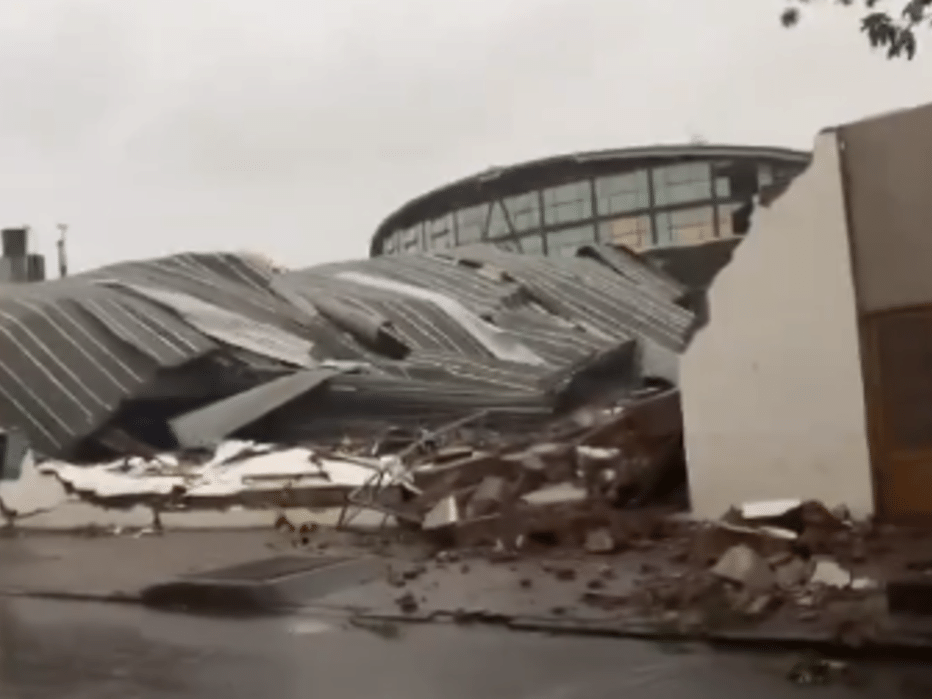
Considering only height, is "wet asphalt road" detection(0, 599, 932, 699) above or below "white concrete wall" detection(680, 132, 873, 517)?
below

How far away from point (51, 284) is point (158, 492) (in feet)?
28.0

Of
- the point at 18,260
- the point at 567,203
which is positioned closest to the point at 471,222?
the point at 567,203

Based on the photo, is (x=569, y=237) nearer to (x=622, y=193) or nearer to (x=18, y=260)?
(x=622, y=193)

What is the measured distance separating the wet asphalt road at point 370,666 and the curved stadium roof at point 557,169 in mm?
40153

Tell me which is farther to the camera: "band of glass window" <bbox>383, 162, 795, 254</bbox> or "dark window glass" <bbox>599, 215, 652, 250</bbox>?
"dark window glass" <bbox>599, 215, 652, 250</bbox>

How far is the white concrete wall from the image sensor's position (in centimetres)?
1217

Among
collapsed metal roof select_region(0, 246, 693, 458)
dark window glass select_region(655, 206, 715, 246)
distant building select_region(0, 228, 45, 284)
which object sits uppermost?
dark window glass select_region(655, 206, 715, 246)

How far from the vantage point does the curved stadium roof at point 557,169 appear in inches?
2023

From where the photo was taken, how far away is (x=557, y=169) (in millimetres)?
54625

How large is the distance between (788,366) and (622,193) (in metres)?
41.5

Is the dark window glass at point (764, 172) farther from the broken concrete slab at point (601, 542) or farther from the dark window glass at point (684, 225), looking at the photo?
the broken concrete slab at point (601, 542)

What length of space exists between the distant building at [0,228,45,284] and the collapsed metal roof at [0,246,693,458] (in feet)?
41.5

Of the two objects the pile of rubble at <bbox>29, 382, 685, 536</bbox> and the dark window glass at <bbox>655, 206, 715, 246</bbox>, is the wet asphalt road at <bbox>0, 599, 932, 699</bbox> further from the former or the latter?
the dark window glass at <bbox>655, 206, 715, 246</bbox>

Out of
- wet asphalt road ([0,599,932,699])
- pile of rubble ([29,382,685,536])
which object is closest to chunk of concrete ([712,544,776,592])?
wet asphalt road ([0,599,932,699])
